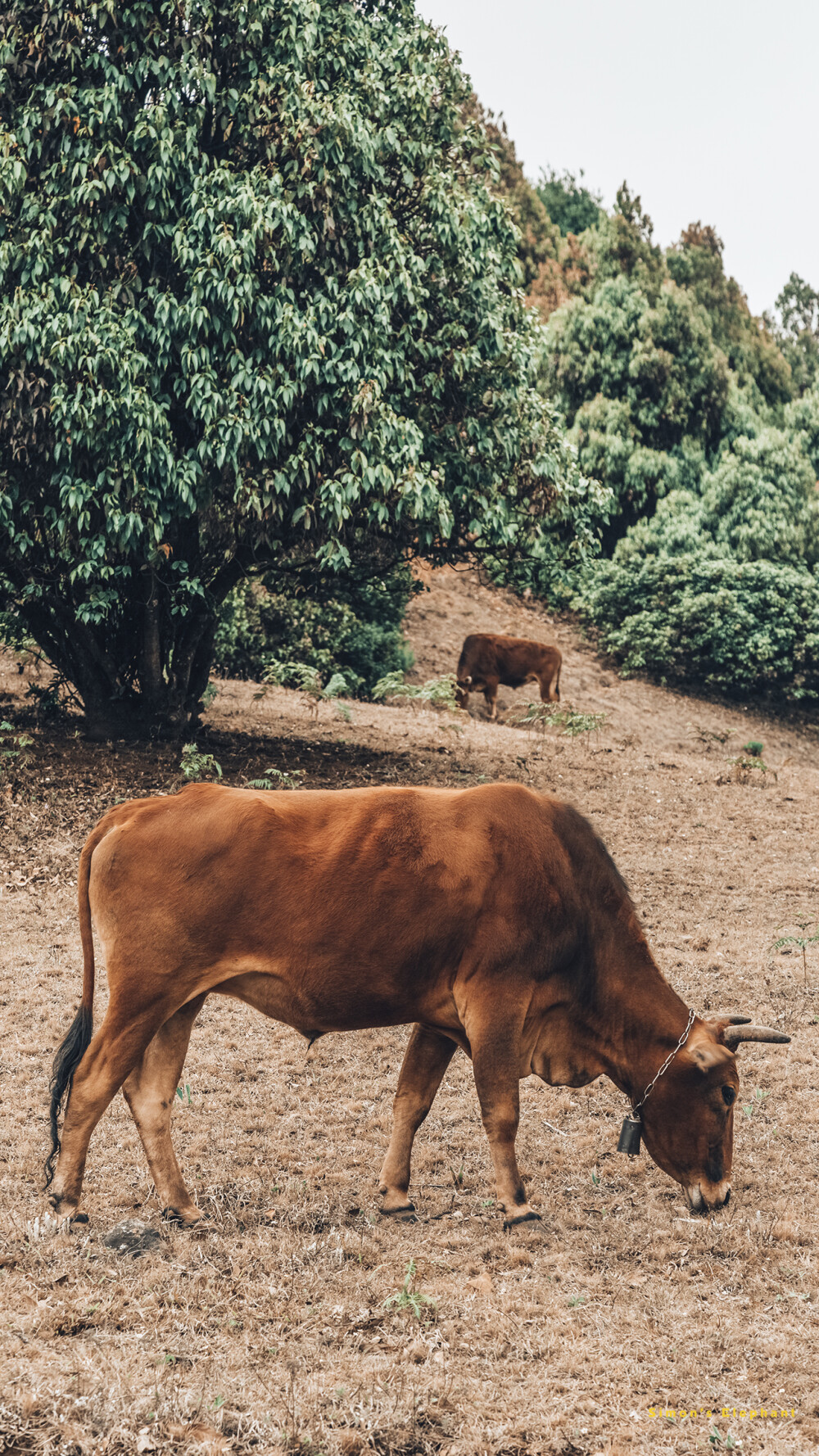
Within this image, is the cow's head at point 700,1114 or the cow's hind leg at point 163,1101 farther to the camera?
the cow's head at point 700,1114

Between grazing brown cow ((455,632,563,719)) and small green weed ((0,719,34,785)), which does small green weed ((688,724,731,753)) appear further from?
small green weed ((0,719,34,785))

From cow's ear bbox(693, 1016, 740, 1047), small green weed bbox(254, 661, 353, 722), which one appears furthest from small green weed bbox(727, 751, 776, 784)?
cow's ear bbox(693, 1016, 740, 1047)

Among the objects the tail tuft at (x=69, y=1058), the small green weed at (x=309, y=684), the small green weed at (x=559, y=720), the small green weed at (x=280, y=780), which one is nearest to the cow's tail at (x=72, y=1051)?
the tail tuft at (x=69, y=1058)

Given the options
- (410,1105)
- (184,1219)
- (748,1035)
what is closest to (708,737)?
(748,1035)

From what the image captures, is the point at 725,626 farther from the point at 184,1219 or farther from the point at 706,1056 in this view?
the point at 184,1219

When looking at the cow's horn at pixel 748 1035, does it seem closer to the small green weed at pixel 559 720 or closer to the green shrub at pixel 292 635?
the small green weed at pixel 559 720

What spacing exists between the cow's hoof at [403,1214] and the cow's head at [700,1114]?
3.79 feet

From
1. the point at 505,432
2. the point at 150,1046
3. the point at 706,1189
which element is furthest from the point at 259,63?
the point at 706,1189

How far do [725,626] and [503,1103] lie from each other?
22073 millimetres

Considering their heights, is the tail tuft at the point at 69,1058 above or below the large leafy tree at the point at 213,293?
below

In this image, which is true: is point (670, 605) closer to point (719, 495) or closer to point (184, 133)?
point (719, 495)

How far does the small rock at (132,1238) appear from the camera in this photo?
478 centimetres

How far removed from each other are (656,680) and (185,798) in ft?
74.3

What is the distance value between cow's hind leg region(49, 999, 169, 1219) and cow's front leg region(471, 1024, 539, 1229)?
141cm
